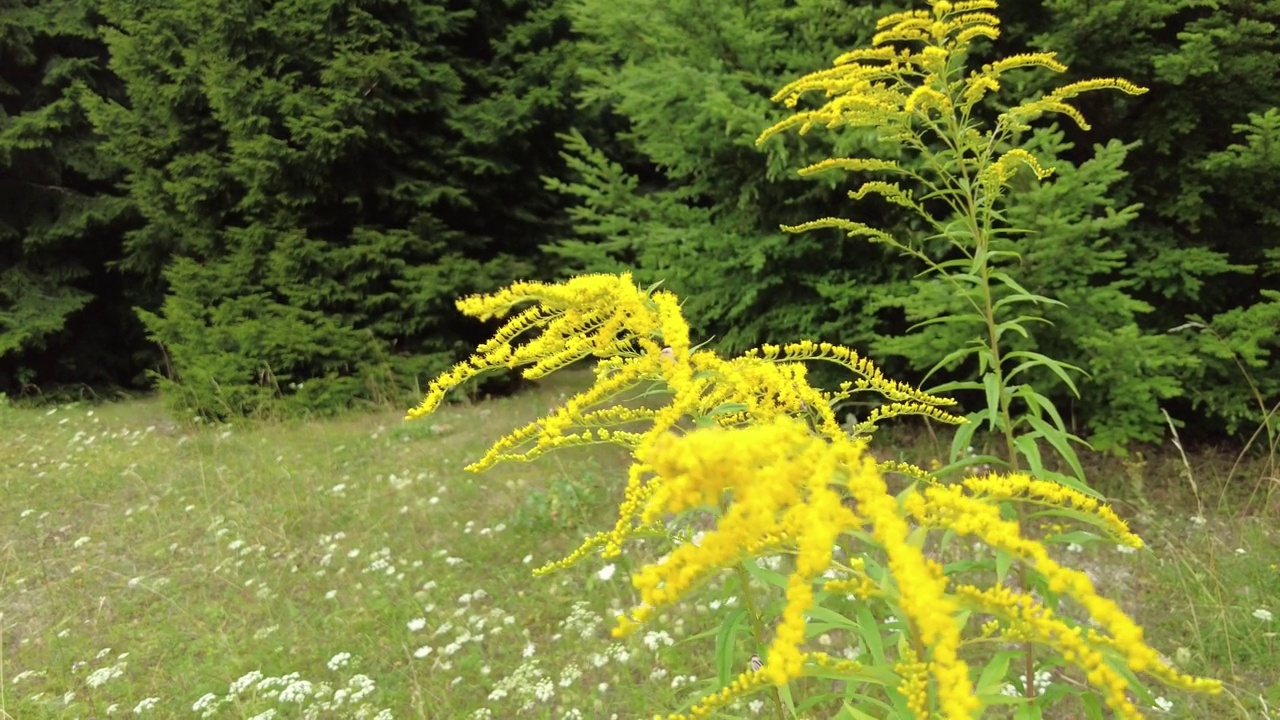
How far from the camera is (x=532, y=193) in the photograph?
778 cm

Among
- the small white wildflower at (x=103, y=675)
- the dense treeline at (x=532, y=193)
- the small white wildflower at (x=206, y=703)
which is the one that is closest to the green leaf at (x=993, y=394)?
the dense treeline at (x=532, y=193)

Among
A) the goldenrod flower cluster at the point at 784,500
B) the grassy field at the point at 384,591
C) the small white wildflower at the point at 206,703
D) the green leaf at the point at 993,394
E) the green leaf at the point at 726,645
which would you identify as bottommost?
the grassy field at the point at 384,591

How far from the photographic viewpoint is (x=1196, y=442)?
425 centimetres

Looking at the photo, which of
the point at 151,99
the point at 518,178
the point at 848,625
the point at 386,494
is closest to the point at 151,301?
the point at 151,99

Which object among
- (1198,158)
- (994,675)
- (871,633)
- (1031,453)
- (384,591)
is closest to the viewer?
(994,675)

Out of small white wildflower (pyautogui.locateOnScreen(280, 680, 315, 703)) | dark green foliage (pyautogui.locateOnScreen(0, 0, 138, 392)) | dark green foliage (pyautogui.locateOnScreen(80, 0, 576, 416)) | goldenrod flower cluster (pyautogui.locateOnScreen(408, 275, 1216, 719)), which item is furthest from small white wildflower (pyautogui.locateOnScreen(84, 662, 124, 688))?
dark green foliage (pyautogui.locateOnScreen(0, 0, 138, 392))

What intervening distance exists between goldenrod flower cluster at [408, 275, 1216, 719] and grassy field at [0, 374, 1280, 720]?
790 mm

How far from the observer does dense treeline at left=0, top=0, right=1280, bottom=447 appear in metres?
3.68

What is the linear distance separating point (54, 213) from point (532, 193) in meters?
6.33

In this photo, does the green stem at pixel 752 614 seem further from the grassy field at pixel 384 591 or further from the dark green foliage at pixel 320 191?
the dark green foliage at pixel 320 191

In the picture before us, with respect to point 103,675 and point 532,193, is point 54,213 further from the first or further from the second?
point 103,675

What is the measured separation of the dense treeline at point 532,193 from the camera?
12.1 feet

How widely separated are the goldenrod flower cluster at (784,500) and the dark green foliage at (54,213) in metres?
9.89

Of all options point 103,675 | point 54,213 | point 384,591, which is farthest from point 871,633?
point 54,213
